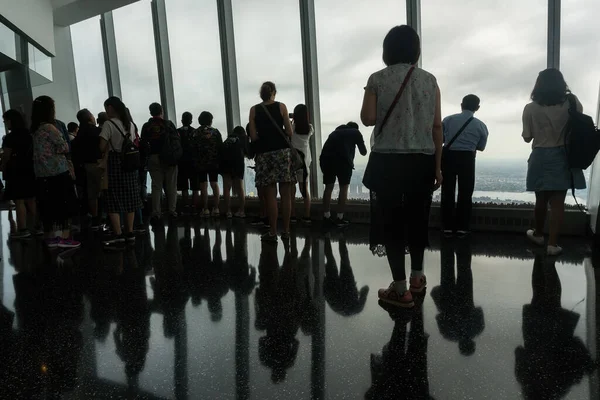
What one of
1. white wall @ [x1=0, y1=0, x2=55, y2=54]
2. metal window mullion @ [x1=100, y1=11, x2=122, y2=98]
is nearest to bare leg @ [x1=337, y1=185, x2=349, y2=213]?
white wall @ [x1=0, y1=0, x2=55, y2=54]

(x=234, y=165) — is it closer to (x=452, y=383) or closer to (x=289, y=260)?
(x=289, y=260)

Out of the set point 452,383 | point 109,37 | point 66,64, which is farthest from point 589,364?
point 66,64

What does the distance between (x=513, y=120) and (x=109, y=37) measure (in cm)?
768

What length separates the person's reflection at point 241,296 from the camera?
1.77m

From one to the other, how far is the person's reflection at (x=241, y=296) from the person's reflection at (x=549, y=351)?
1.08 metres

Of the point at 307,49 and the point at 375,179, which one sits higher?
the point at 307,49

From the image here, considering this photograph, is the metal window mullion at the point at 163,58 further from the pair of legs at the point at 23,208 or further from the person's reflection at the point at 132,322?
the person's reflection at the point at 132,322

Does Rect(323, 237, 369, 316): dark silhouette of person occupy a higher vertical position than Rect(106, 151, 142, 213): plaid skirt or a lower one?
lower

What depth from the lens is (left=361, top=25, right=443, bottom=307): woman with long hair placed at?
7.78 ft

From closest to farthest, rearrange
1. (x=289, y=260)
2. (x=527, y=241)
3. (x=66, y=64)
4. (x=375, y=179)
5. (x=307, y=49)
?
(x=375, y=179)
(x=289, y=260)
(x=527, y=241)
(x=307, y=49)
(x=66, y=64)

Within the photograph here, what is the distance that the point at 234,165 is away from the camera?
622 cm

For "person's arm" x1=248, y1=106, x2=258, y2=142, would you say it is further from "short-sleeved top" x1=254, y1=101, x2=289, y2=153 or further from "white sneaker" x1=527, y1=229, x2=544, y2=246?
"white sneaker" x1=527, y1=229, x2=544, y2=246

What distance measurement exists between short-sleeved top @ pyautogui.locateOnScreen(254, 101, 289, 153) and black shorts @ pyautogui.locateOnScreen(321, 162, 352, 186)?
1.19m

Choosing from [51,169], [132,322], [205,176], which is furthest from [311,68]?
[132,322]
